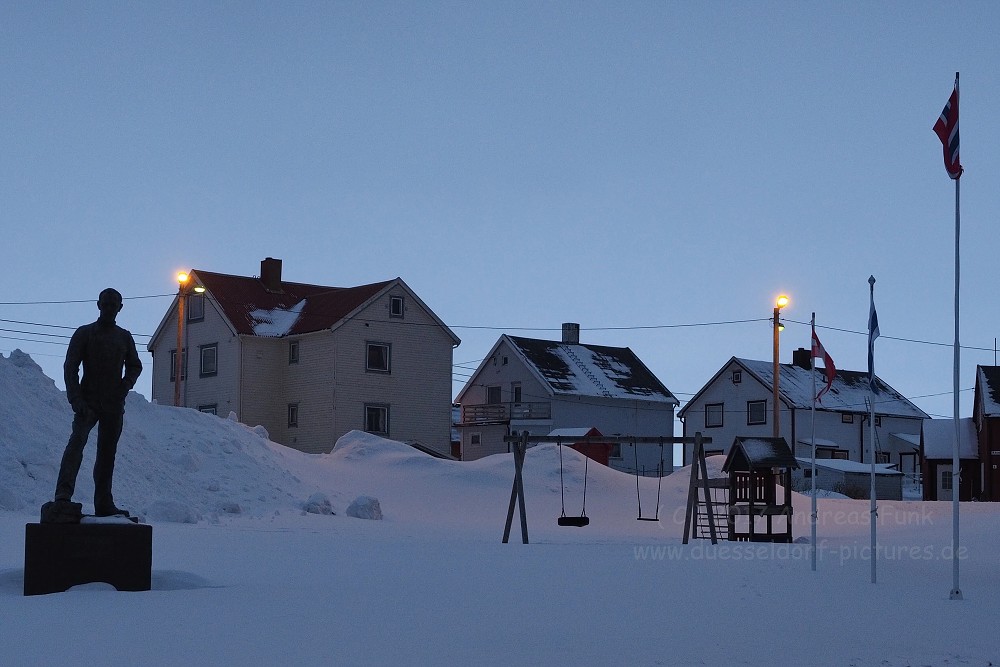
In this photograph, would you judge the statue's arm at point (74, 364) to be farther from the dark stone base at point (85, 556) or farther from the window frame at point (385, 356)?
the window frame at point (385, 356)

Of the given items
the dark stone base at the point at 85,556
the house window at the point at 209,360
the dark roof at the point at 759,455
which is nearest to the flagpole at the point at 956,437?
the dark stone base at the point at 85,556

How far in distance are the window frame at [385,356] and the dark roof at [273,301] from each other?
1.96 meters

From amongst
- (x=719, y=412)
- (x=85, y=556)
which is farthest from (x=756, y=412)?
(x=85, y=556)

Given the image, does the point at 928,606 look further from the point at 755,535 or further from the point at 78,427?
the point at 755,535

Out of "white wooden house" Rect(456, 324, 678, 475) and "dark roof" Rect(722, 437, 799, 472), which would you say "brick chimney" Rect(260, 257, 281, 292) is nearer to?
"white wooden house" Rect(456, 324, 678, 475)

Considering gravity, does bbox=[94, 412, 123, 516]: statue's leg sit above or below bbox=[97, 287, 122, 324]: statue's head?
below

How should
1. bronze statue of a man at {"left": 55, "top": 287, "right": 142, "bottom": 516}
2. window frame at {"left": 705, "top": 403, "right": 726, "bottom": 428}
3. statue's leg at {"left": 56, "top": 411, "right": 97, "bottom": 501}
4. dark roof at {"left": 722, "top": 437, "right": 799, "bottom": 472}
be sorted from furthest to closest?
1. window frame at {"left": 705, "top": 403, "right": 726, "bottom": 428}
2. dark roof at {"left": 722, "top": 437, "right": 799, "bottom": 472}
3. bronze statue of a man at {"left": 55, "top": 287, "right": 142, "bottom": 516}
4. statue's leg at {"left": 56, "top": 411, "right": 97, "bottom": 501}

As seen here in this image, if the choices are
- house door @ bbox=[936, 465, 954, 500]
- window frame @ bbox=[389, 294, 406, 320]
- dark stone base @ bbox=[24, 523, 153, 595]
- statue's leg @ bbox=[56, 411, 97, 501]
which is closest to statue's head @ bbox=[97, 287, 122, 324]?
statue's leg @ bbox=[56, 411, 97, 501]

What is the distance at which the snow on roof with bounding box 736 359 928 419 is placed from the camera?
2761 inches

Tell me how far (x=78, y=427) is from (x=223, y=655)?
578cm

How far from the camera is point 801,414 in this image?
2751 inches

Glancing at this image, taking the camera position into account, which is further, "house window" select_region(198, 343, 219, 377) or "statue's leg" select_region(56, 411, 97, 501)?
"house window" select_region(198, 343, 219, 377)

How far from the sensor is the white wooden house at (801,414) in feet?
229

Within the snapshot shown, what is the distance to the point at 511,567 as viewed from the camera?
19.6m
